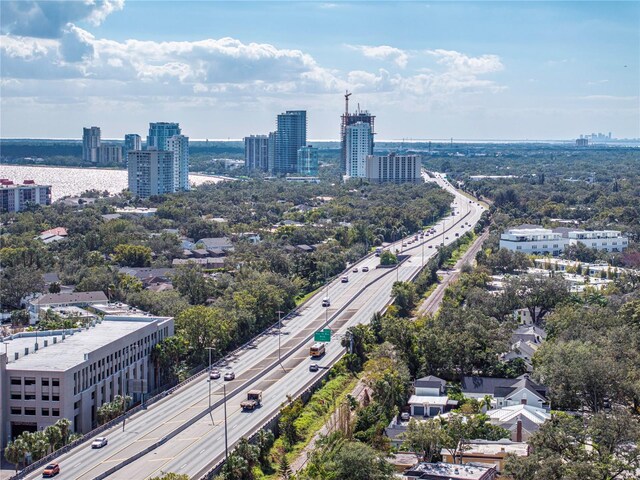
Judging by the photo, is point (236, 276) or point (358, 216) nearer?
point (236, 276)

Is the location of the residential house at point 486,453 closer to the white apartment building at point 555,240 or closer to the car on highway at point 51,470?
the car on highway at point 51,470

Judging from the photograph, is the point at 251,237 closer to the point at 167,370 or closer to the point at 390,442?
the point at 167,370

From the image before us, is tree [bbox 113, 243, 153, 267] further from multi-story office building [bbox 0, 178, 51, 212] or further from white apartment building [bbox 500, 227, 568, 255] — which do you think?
multi-story office building [bbox 0, 178, 51, 212]

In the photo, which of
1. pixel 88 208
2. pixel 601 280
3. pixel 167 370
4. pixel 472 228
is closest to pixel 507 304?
pixel 601 280

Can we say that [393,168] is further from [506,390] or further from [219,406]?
[219,406]

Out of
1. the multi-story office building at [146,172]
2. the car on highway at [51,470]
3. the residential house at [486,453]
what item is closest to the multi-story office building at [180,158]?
the multi-story office building at [146,172]

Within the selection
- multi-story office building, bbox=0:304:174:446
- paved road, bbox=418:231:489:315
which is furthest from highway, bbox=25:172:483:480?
paved road, bbox=418:231:489:315

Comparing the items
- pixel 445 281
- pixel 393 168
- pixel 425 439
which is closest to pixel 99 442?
pixel 425 439
